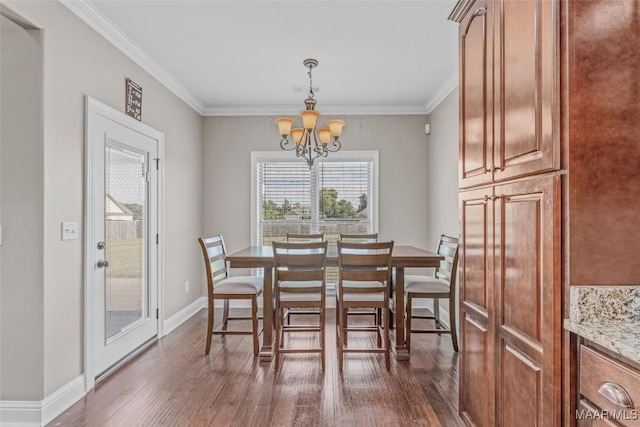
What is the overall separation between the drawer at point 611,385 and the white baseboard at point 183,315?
364cm

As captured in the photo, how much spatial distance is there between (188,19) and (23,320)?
7.43 feet

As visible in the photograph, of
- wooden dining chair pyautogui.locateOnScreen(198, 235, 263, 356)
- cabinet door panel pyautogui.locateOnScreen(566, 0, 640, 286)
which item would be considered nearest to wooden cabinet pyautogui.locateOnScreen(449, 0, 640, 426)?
cabinet door panel pyautogui.locateOnScreen(566, 0, 640, 286)

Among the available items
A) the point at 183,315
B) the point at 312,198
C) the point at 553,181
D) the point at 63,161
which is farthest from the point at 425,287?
the point at 63,161

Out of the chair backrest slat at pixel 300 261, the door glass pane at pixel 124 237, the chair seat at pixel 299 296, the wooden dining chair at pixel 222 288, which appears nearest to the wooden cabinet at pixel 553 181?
the chair backrest slat at pixel 300 261

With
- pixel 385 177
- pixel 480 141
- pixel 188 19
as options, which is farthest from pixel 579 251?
pixel 385 177

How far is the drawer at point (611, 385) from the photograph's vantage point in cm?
96

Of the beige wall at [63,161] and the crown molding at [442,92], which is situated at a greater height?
the crown molding at [442,92]

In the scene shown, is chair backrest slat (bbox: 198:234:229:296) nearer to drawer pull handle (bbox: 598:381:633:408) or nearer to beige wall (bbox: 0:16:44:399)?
beige wall (bbox: 0:16:44:399)

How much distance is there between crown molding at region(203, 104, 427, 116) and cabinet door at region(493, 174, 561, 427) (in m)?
3.42

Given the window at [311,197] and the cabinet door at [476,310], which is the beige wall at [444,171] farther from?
the cabinet door at [476,310]

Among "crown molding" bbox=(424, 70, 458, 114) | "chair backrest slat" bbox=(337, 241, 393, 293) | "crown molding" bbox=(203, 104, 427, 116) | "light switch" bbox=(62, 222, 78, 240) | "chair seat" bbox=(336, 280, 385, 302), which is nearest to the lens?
"light switch" bbox=(62, 222, 78, 240)

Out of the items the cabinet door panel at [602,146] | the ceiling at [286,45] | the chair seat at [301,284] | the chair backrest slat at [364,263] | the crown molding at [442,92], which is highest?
the ceiling at [286,45]

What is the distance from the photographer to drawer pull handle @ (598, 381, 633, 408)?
0.98 meters

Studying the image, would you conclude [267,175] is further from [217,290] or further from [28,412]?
[28,412]
